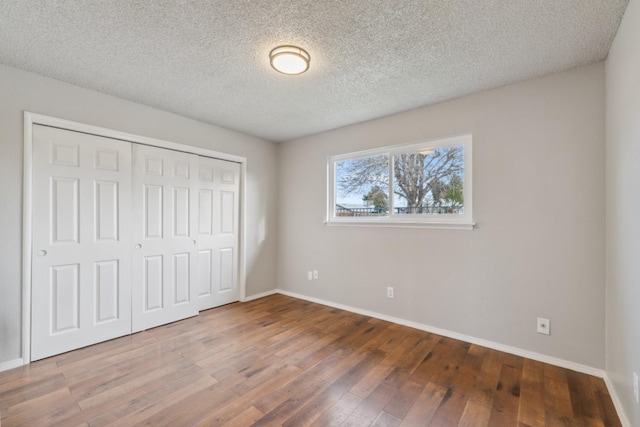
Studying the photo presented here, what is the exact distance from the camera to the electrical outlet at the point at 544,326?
2.34 meters

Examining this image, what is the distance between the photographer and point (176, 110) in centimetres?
320

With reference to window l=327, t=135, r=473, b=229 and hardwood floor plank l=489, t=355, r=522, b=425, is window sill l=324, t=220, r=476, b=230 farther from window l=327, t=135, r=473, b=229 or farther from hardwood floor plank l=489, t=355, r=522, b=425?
hardwood floor plank l=489, t=355, r=522, b=425

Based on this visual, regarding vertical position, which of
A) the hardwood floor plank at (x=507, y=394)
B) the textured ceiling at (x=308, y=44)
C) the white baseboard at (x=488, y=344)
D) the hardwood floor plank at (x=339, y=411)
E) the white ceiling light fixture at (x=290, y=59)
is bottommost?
the hardwood floor plank at (x=339, y=411)

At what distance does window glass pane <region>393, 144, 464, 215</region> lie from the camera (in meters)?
2.91

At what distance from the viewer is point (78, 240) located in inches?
102

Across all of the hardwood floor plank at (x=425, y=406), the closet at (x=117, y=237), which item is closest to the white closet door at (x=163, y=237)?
the closet at (x=117, y=237)

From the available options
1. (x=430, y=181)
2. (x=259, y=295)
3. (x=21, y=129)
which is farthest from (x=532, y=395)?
(x=21, y=129)

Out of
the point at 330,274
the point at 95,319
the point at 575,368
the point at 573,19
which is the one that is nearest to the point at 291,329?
the point at 330,274

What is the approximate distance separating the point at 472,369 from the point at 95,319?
3.45 m

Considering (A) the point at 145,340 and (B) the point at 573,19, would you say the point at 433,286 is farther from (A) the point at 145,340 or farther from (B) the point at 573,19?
(A) the point at 145,340

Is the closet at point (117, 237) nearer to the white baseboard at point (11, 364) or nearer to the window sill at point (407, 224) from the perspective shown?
the white baseboard at point (11, 364)

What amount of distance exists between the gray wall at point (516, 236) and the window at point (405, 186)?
119 mm

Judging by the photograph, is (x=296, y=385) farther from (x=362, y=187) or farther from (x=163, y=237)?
(x=362, y=187)

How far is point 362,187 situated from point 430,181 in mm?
902
